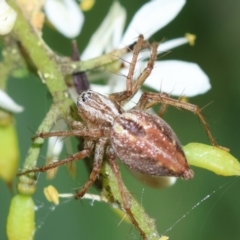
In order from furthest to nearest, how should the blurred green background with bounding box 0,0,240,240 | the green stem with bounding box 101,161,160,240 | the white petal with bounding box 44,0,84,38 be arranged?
the blurred green background with bounding box 0,0,240,240
the white petal with bounding box 44,0,84,38
the green stem with bounding box 101,161,160,240

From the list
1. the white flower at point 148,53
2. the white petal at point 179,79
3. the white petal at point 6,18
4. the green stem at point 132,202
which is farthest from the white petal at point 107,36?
the green stem at point 132,202

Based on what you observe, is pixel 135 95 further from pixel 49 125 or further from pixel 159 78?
pixel 49 125

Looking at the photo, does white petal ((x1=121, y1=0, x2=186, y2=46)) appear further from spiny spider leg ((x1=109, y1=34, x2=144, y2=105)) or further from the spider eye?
the spider eye

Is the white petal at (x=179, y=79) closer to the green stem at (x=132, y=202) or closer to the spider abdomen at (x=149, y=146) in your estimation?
the spider abdomen at (x=149, y=146)

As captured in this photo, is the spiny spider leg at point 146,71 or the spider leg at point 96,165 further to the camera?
the spiny spider leg at point 146,71

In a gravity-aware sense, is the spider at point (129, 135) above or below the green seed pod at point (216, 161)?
below

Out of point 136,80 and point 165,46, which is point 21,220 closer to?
point 136,80

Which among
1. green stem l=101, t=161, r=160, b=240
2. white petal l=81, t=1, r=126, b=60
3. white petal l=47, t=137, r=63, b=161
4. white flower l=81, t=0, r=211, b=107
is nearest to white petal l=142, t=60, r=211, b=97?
white flower l=81, t=0, r=211, b=107
